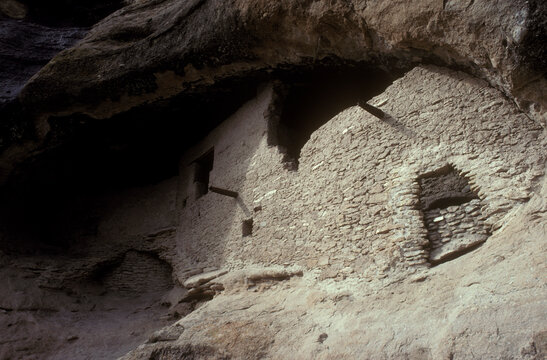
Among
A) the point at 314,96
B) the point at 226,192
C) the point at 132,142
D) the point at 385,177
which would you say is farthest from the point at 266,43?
the point at 132,142

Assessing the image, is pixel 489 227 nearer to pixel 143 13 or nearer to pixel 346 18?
pixel 346 18

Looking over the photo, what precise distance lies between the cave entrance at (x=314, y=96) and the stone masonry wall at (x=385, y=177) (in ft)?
2.34

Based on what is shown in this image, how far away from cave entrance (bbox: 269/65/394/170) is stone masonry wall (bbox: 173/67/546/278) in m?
0.71

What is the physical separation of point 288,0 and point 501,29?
272 centimetres

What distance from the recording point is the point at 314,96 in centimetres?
766

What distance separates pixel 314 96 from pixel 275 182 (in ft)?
7.79

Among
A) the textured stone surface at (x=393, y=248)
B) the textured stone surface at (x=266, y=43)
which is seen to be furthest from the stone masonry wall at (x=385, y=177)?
the textured stone surface at (x=266, y=43)

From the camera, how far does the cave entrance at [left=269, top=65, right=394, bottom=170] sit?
6605 mm

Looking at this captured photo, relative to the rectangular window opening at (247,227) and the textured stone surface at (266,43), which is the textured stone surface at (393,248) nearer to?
the rectangular window opening at (247,227)

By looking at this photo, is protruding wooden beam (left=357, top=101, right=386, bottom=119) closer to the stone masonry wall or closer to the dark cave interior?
the stone masonry wall

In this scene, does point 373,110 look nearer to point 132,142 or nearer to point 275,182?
point 275,182

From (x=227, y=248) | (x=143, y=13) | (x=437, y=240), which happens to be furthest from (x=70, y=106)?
(x=437, y=240)

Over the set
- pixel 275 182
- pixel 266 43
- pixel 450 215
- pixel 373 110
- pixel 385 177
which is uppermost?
pixel 266 43

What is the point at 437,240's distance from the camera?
4.09 metres
